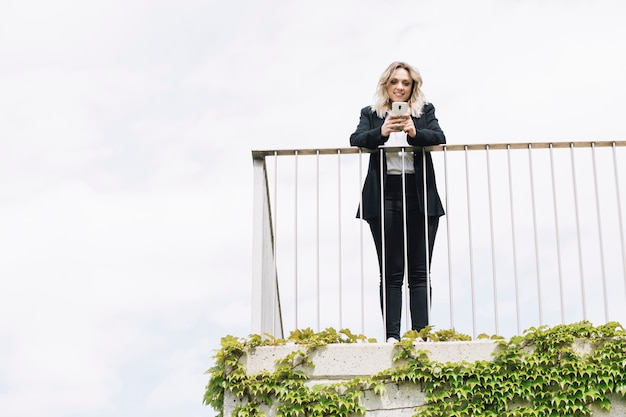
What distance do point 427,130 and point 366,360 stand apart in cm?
149

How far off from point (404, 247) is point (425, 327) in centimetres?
48

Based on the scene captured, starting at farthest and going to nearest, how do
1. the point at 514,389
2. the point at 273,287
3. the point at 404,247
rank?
the point at 273,287, the point at 404,247, the point at 514,389

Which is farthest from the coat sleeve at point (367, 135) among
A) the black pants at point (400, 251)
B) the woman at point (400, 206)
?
the black pants at point (400, 251)

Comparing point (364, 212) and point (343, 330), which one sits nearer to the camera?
point (343, 330)

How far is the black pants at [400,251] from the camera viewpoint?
6.75 metres

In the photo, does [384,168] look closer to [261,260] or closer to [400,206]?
[400,206]

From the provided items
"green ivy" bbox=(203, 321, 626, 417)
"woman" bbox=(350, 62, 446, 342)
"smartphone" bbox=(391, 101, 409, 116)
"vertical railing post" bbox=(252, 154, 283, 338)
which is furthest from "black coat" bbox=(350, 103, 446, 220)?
"green ivy" bbox=(203, 321, 626, 417)

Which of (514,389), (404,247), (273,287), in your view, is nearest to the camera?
(514,389)

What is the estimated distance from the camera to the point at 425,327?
6578mm

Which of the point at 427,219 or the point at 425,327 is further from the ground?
the point at 427,219

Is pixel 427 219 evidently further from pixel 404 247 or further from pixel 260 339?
pixel 260 339

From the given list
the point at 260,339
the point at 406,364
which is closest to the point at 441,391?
the point at 406,364

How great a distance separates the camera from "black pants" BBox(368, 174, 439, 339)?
675cm

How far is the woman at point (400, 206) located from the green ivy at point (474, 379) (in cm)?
39
